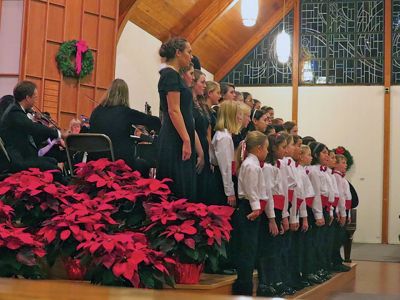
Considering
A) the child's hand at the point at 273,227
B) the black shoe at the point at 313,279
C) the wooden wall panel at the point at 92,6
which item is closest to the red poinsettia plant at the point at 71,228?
the child's hand at the point at 273,227

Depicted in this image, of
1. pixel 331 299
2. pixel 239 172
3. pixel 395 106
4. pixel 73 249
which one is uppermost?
pixel 395 106

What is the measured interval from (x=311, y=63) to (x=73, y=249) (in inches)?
385

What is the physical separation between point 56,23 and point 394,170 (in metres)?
6.40

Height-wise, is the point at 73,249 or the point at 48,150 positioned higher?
the point at 48,150

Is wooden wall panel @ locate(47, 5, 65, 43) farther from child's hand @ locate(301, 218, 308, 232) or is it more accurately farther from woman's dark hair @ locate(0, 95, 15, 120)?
child's hand @ locate(301, 218, 308, 232)

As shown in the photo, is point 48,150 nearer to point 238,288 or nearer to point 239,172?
point 239,172

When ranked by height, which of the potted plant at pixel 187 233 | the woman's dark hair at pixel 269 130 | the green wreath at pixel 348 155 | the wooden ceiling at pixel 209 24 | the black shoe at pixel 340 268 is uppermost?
the wooden ceiling at pixel 209 24

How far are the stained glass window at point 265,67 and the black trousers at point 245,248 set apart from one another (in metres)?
8.70

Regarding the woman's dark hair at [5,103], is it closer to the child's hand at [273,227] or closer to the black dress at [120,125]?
the black dress at [120,125]

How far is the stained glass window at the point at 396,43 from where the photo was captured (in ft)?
39.6

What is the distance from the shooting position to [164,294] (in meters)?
1.04

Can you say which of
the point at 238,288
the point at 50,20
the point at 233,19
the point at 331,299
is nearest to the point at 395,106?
the point at 233,19

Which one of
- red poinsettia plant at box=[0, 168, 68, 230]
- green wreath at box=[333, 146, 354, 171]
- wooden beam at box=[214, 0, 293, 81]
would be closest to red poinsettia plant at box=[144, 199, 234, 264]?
red poinsettia plant at box=[0, 168, 68, 230]

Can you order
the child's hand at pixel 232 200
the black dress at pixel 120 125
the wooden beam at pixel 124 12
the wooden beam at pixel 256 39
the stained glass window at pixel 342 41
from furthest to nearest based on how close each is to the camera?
the wooden beam at pixel 256 39 → the stained glass window at pixel 342 41 → the wooden beam at pixel 124 12 → the black dress at pixel 120 125 → the child's hand at pixel 232 200
